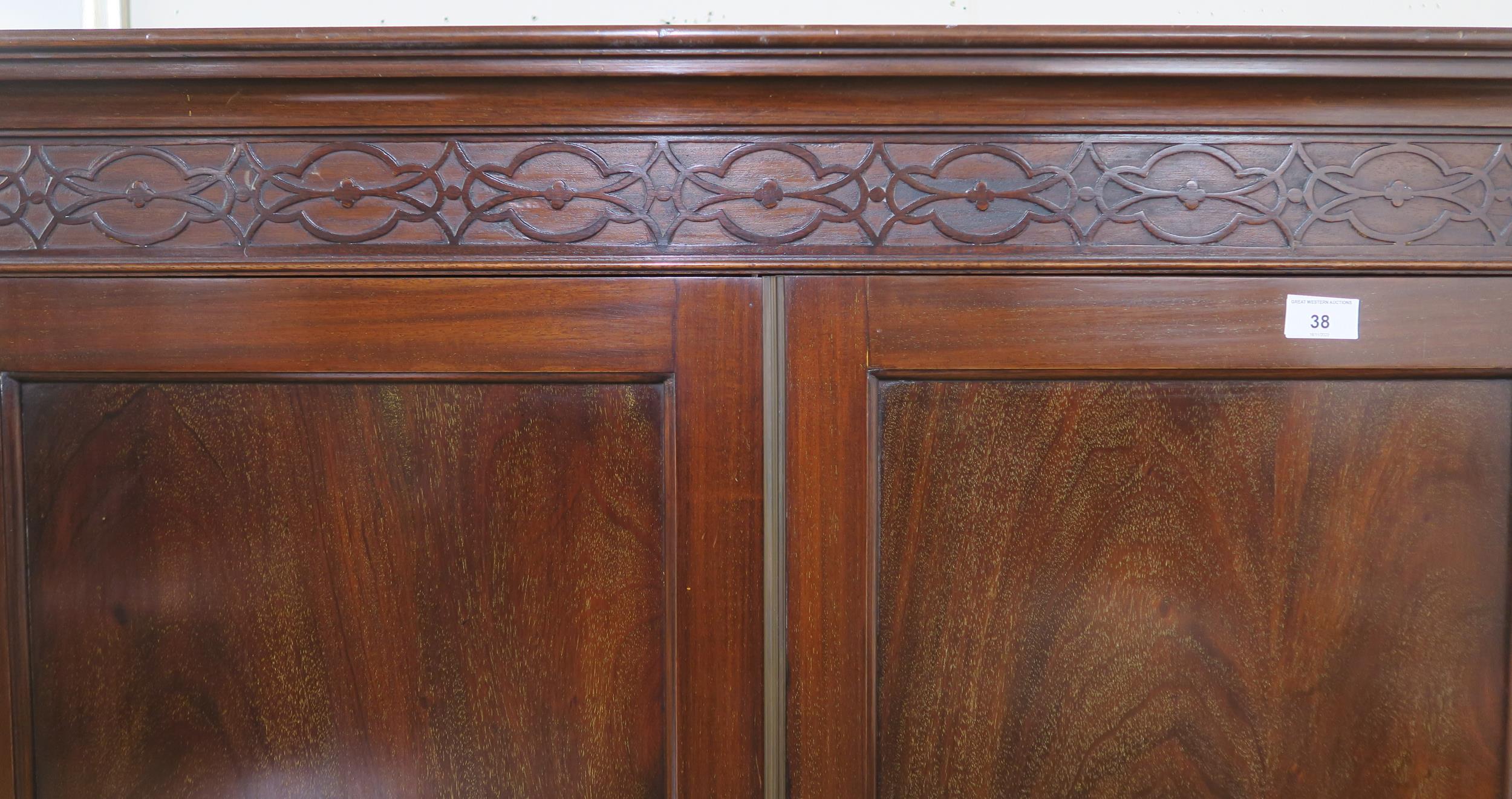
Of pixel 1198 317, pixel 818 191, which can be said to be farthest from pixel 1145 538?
pixel 818 191

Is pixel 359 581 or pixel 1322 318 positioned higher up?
pixel 1322 318

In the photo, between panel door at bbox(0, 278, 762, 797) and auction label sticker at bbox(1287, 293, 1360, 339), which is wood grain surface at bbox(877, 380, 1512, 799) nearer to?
auction label sticker at bbox(1287, 293, 1360, 339)

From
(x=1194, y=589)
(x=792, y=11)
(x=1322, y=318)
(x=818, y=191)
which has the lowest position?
(x=1194, y=589)

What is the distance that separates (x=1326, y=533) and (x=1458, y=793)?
242mm

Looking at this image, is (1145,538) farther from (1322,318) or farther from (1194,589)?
(1322,318)

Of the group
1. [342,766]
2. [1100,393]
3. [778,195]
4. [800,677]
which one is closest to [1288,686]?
[1100,393]

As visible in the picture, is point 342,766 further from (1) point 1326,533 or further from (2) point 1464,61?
(2) point 1464,61

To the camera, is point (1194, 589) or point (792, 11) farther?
point (792, 11)

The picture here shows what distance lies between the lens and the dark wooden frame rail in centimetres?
55

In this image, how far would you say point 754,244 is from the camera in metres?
0.56

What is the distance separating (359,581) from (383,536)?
0.13 ft

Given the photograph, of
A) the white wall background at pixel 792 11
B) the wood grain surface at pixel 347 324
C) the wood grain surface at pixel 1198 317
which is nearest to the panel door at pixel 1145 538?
the wood grain surface at pixel 1198 317

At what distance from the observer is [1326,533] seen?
571mm

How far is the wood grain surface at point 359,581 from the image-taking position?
57 centimetres
